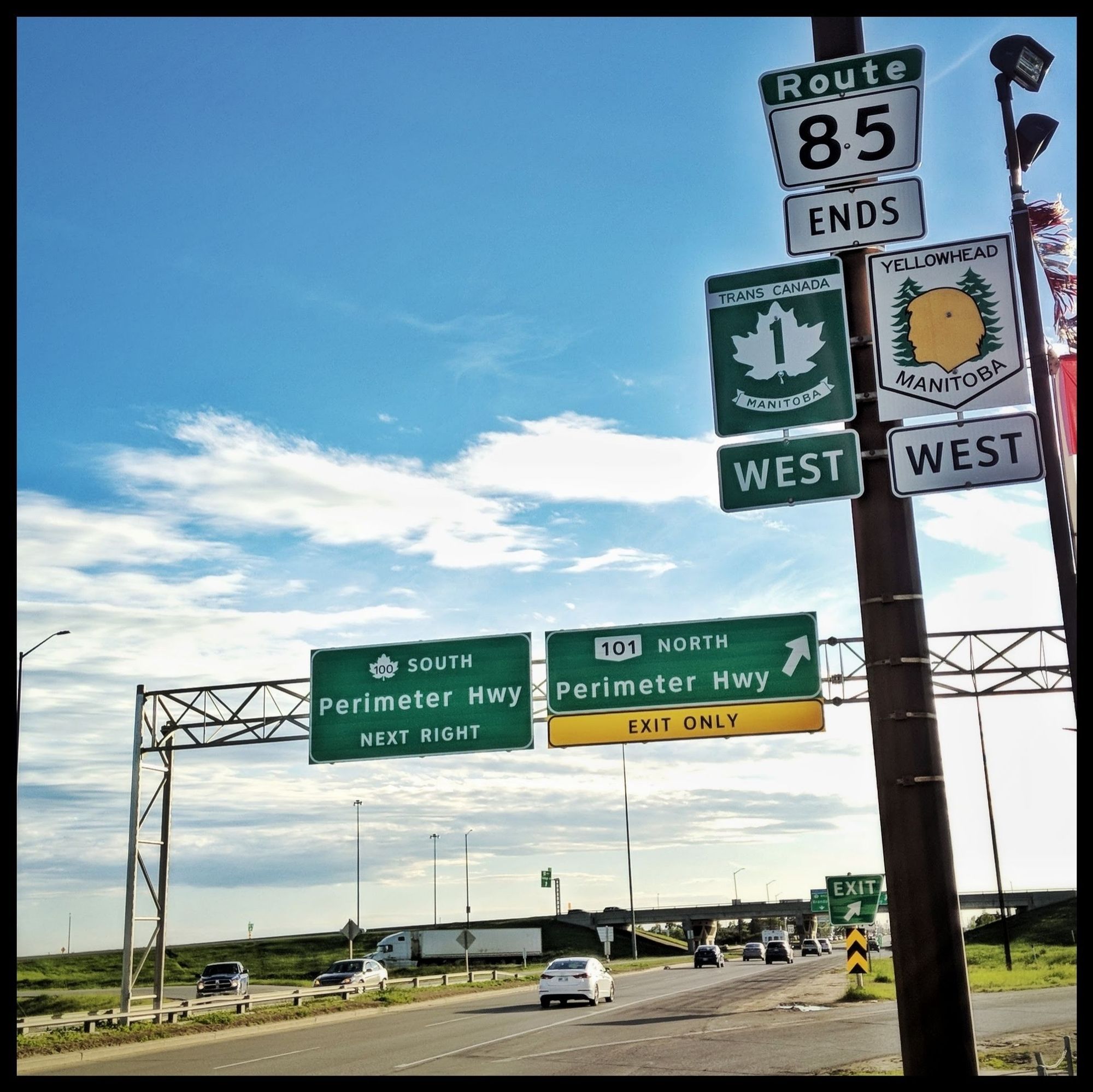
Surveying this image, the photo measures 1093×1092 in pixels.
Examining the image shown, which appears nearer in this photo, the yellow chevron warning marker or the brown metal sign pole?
the brown metal sign pole

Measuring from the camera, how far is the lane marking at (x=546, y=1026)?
66.9ft

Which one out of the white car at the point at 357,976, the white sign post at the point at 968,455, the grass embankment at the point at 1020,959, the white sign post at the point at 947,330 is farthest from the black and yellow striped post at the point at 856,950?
the white sign post at the point at 947,330

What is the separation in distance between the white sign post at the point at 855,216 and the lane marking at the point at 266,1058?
704 inches

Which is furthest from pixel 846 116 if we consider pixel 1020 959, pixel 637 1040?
pixel 1020 959

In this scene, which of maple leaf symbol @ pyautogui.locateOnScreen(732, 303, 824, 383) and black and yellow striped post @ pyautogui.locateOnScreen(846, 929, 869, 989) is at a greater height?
maple leaf symbol @ pyautogui.locateOnScreen(732, 303, 824, 383)

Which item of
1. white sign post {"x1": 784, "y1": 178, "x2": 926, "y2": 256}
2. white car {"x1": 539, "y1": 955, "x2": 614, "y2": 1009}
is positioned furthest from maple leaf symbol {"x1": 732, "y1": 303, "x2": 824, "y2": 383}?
white car {"x1": 539, "y1": 955, "x2": 614, "y2": 1009}

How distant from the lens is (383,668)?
19094 millimetres

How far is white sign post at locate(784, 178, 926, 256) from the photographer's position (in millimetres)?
6879

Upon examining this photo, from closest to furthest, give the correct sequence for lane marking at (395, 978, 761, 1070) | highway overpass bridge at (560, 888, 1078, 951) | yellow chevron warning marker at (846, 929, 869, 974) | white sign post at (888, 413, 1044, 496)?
white sign post at (888, 413, 1044, 496), lane marking at (395, 978, 761, 1070), yellow chevron warning marker at (846, 929, 869, 974), highway overpass bridge at (560, 888, 1078, 951)

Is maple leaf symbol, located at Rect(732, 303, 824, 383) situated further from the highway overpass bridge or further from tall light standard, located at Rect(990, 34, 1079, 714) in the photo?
the highway overpass bridge

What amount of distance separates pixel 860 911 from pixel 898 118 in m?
24.9

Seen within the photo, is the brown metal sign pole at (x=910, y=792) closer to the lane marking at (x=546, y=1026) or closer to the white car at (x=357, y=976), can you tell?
the lane marking at (x=546, y=1026)
